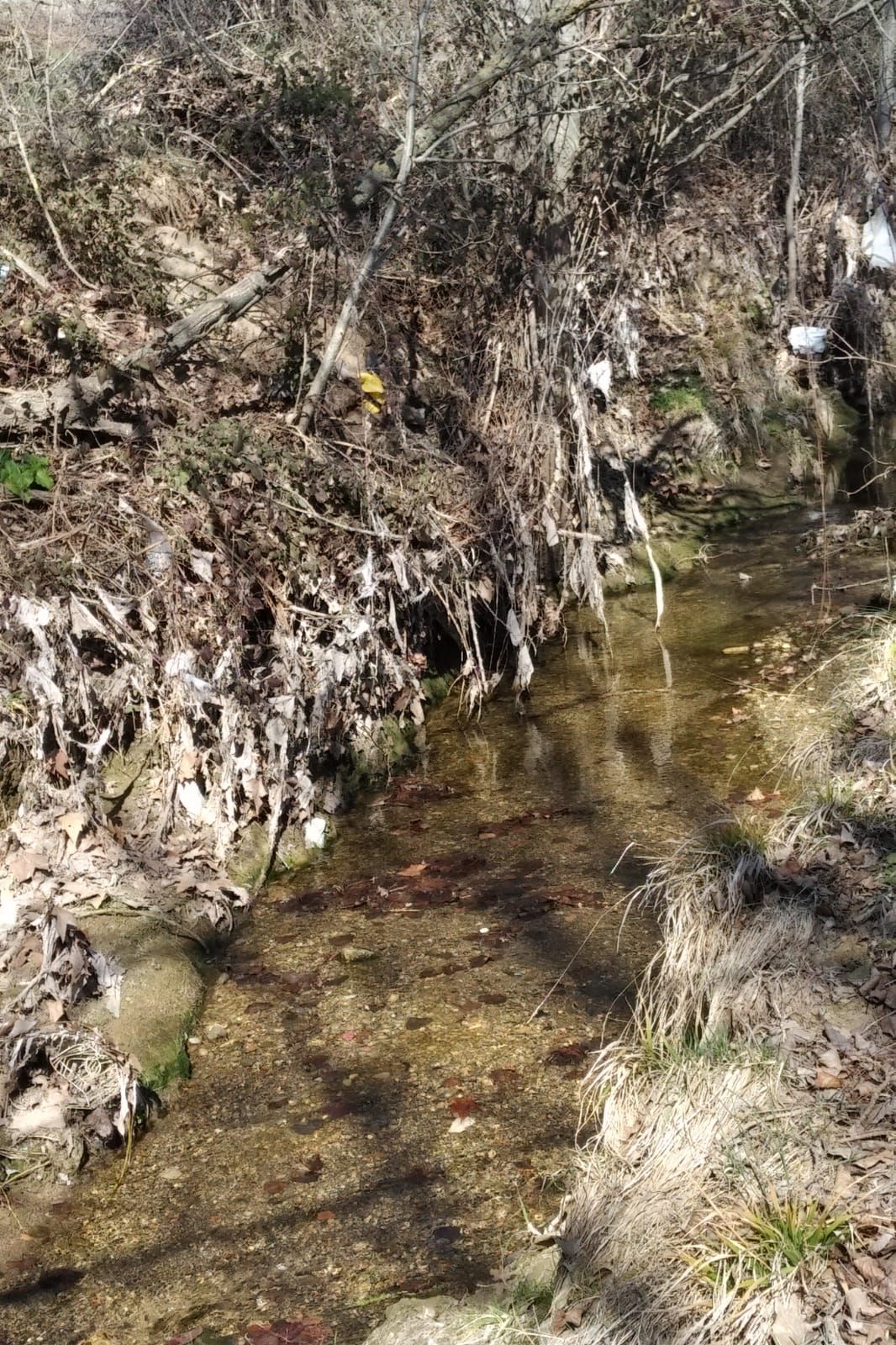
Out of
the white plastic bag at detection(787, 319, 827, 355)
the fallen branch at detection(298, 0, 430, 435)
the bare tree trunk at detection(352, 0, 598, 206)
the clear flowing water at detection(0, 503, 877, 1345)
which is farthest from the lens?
the white plastic bag at detection(787, 319, 827, 355)

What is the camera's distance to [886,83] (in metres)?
14.2

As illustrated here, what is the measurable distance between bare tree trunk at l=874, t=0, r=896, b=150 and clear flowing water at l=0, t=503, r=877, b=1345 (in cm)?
971

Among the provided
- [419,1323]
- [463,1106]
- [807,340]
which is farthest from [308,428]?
[807,340]

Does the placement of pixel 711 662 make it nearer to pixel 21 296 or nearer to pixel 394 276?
pixel 394 276

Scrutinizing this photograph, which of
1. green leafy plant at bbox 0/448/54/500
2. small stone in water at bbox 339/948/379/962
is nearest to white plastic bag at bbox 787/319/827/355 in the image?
green leafy plant at bbox 0/448/54/500

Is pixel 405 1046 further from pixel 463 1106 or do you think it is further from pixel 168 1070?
pixel 168 1070

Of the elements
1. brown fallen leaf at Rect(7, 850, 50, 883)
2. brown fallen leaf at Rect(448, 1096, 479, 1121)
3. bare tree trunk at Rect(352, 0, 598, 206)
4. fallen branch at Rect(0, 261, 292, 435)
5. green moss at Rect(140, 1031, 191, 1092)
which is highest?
bare tree trunk at Rect(352, 0, 598, 206)

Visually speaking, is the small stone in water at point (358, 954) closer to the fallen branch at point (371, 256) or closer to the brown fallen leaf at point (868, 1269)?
the brown fallen leaf at point (868, 1269)

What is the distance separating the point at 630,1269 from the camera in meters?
2.90

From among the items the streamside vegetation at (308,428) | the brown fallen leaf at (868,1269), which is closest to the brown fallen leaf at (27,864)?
the streamside vegetation at (308,428)

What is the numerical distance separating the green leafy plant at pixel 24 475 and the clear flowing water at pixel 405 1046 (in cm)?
248

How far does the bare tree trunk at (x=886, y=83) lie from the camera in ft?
45.8

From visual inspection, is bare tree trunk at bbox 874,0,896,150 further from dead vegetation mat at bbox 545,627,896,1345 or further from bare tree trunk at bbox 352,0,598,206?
dead vegetation mat at bbox 545,627,896,1345

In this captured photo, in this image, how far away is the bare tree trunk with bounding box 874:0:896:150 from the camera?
45.8ft
